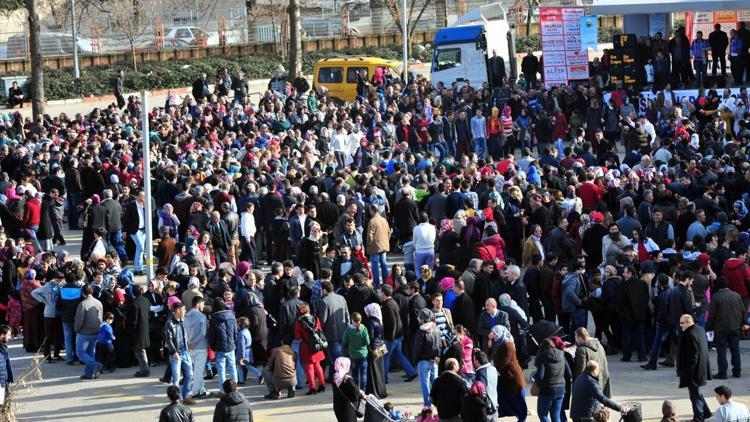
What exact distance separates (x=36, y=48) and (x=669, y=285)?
81.0 ft

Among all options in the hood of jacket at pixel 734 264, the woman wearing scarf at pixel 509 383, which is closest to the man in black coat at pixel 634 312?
the hood of jacket at pixel 734 264

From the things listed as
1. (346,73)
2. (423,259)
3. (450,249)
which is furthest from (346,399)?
(346,73)

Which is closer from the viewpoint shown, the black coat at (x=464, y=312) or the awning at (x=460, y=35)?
the black coat at (x=464, y=312)

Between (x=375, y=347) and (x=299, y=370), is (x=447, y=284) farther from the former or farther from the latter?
(x=299, y=370)

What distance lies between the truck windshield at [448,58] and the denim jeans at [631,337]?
2245cm

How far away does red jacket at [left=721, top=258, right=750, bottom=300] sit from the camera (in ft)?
60.0

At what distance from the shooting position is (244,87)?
3953cm

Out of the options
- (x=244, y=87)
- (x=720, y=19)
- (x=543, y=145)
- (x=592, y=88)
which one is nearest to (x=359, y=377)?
(x=543, y=145)

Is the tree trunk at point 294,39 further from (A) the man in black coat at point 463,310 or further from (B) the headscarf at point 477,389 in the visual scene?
(B) the headscarf at point 477,389

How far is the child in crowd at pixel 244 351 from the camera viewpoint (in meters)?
17.7

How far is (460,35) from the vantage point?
40062 mm

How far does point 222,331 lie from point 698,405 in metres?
5.69

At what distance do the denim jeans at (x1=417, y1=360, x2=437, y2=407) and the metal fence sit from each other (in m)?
41.5

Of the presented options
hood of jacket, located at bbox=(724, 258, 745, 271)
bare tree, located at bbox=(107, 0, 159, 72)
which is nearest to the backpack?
hood of jacket, located at bbox=(724, 258, 745, 271)
